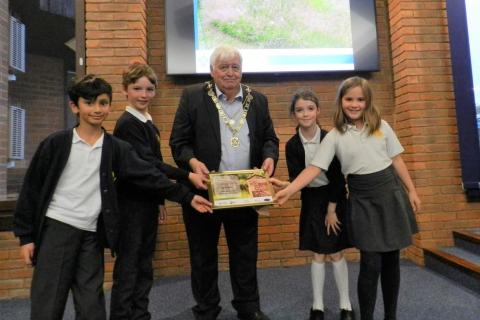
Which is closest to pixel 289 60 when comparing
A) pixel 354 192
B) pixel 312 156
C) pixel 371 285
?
pixel 312 156

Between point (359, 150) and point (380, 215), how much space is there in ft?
1.22

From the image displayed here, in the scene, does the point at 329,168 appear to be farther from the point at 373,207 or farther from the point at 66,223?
the point at 66,223

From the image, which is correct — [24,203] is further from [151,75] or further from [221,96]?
[221,96]

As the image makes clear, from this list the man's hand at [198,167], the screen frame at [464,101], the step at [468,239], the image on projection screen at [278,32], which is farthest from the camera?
the image on projection screen at [278,32]

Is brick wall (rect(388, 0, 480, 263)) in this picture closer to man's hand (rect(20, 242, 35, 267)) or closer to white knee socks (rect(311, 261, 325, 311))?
white knee socks (rect(311, 261, 325, 311))

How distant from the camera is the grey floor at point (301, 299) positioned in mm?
2309

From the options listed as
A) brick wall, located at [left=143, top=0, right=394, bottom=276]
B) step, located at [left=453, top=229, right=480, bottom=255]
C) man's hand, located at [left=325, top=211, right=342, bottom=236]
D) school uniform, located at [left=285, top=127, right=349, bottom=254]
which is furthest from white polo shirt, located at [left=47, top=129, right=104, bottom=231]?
step, located at [left=453, top=229, right=480, bottom=255]

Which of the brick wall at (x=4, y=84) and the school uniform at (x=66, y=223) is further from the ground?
the brick wall at (x=4, y=84)

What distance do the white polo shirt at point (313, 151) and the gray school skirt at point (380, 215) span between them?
23 cm

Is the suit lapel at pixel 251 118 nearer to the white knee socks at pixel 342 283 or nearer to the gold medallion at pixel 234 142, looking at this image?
the gold medallion at pixel 234 142

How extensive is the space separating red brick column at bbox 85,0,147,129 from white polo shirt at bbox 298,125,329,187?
1.66 meters

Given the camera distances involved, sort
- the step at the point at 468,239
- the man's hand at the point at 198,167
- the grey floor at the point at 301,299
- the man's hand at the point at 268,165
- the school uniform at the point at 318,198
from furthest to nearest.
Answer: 1. the step at the point at 468,239
2. the grey floor at the point at 301,299
3. the school uniform at the point at 318,198
4. the man's hand at the point at 268,165
5. the man's hand at the point at 198,167

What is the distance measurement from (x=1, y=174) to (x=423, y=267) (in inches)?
152

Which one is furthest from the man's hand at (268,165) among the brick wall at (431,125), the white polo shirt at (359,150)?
the brick wall at (431,125)
